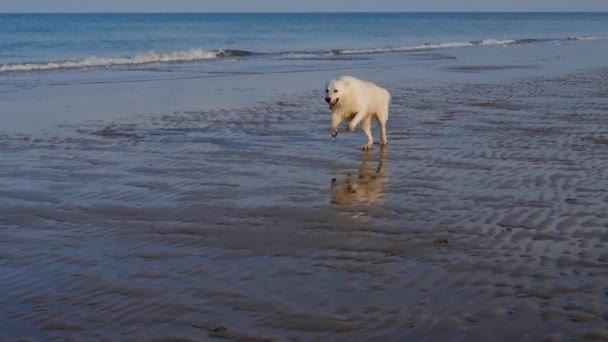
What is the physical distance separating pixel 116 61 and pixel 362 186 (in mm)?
26505

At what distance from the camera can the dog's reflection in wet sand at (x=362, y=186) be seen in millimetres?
7664

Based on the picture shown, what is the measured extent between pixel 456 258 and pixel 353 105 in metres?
4.97

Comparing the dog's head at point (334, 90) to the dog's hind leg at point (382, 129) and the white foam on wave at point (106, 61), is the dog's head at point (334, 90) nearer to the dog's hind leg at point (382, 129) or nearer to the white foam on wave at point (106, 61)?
the dog's hind leg at point (382, 129)

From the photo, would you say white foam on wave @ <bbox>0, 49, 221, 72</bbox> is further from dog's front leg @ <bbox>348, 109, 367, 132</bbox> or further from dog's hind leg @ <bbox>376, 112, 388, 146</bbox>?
dog's front leg @ <bbox>348, 109, 367, 132</bbox>

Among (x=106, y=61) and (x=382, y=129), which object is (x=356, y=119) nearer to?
(x=382, y=129)

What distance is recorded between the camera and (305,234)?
6.46 m

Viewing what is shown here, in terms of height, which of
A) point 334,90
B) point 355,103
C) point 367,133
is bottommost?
point 367,133

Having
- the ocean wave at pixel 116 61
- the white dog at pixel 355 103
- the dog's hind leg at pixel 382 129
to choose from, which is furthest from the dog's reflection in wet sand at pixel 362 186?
the ocean wave at pixel 116 61

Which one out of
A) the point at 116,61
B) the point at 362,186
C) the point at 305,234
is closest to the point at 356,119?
the point at 362,186

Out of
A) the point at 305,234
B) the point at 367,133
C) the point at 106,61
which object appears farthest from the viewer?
the point at 106,61

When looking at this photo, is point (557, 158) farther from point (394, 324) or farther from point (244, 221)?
point (394, 324)

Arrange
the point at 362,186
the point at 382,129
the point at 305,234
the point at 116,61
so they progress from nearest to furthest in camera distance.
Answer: the point at 305,234, the point at 362,186, the point at 382,129, the point at 116,61

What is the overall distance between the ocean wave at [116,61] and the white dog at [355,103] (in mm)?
19579

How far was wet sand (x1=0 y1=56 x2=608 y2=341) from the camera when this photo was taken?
460 centimetres
